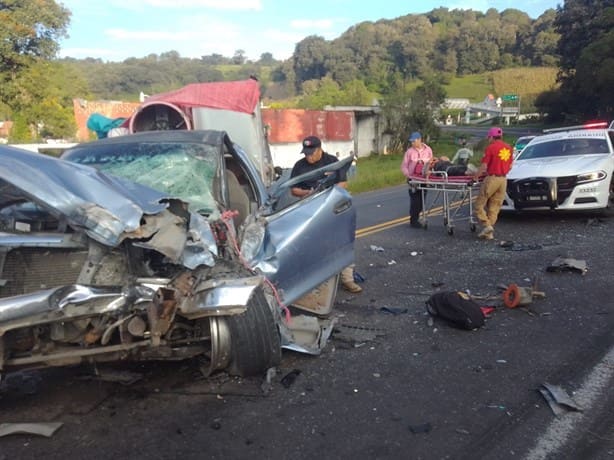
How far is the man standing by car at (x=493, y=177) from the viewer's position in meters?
9.31

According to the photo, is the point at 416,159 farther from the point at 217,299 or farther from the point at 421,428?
the point at 217,299

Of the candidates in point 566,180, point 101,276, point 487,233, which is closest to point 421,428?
point 101,276

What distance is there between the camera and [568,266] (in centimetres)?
709

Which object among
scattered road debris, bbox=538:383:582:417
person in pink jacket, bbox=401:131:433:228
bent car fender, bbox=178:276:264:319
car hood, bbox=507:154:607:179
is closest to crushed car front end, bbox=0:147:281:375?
bent car fender, bbox=178:276:264:319

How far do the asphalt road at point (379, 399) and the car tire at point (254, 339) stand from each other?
24 cm

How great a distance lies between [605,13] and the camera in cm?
5572

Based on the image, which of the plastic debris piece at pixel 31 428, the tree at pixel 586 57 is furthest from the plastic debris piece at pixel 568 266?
the tree at pixel 586 57

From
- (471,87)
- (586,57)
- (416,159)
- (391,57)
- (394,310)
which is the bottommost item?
(394,310)

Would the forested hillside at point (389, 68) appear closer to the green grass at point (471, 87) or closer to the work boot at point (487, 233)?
the green grass at point (471, 87)

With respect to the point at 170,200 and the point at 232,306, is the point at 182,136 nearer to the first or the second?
the point at 170,200

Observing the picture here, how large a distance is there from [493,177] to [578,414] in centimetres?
624

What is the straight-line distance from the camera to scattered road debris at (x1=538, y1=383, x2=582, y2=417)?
3.65 meters

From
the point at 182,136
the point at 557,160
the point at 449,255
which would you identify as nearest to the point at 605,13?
the point at 557,160

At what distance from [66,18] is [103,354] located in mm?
45600
